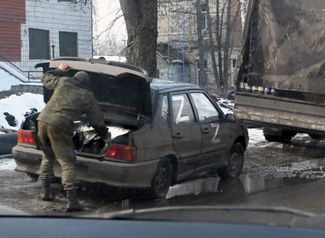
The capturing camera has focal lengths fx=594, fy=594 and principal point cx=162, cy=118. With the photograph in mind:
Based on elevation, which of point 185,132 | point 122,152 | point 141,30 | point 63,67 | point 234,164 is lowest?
point 234,164

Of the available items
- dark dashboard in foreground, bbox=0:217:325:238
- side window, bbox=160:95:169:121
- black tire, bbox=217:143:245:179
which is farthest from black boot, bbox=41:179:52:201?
dark dashboard in foreground, bbox=0:217:325:238

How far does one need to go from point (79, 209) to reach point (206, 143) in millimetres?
2321

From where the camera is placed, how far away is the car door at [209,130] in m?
8.49

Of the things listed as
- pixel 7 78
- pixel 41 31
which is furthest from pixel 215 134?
pixel 41 31

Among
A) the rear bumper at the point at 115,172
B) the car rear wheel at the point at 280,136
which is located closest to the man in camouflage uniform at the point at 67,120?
the rear bumper at the point at 115,172

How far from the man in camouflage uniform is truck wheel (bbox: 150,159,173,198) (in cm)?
86

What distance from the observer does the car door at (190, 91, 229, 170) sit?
849 cm

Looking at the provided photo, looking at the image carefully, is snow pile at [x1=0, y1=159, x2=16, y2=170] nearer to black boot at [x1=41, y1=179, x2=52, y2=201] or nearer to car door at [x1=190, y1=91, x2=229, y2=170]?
black boot at [x1=41, y1=179, x2=52, y2=201]

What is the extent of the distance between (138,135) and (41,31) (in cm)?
2289

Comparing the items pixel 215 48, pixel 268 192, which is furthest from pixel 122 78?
pixel 215 48

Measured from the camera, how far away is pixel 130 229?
2.42 m

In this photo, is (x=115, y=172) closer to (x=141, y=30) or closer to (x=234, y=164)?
(x=234, y=164)

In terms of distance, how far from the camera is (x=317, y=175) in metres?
10.0

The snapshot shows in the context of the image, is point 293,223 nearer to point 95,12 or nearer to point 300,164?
point 300,164
